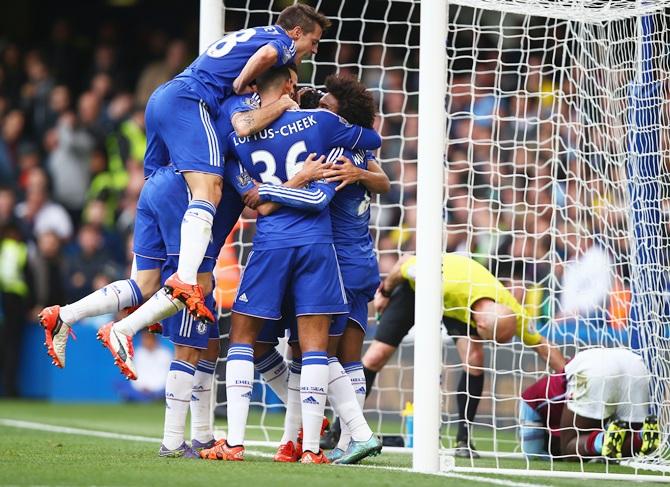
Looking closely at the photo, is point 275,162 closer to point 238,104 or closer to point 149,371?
point 238,104

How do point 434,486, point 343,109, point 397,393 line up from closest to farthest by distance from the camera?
1. point 434,486
2. point 343,109
3. point 397,393

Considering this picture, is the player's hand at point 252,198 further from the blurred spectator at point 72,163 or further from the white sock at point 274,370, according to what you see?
the blurred spectator at point 72,163

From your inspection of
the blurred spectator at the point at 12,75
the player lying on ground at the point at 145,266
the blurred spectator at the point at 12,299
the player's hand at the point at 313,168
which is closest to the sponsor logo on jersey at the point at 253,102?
the player lying on ground at the point at 145,266

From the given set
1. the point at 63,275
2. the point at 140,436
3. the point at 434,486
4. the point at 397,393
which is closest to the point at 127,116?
the point at 63,275

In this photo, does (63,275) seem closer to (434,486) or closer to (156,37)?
(156,37)

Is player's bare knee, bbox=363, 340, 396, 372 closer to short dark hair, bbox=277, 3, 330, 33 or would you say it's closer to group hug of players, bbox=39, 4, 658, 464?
group hug of players, bbox=39, 4, 658, 464

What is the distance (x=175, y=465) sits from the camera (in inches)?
212

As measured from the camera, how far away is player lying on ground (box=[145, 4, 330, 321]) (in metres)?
5.80

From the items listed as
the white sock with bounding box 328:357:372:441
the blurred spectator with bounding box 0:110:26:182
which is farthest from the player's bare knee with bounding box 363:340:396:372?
the blurred spectator with bounding box 0:110:26:182

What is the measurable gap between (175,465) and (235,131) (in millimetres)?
1691

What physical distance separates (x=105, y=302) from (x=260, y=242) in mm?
888

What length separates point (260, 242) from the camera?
19.2 ft

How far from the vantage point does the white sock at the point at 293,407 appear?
20.0 ft

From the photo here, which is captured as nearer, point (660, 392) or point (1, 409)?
point (660, 392)
